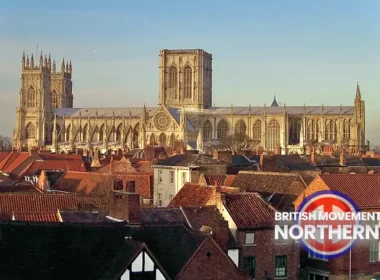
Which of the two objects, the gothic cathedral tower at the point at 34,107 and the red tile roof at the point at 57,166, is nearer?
the red tile roof at the point at 57,166

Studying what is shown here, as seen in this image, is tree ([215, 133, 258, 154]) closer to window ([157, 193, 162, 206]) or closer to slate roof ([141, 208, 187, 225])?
window ([157, 193, 162, 206])

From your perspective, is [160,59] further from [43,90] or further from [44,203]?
[44,203]

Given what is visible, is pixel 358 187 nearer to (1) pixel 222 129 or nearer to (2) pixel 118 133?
(1) pixel 222 129

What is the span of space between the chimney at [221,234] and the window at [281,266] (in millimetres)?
3566

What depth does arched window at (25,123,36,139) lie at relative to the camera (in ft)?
536

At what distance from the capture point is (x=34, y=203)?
34.7 m

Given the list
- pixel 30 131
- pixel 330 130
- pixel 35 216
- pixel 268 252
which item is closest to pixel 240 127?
pixel 330 130

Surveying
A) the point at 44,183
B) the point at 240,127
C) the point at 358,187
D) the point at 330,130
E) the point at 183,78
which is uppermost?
the point at 183,78

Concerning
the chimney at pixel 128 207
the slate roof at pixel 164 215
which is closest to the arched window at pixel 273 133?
the slate roof at pixel 164 215

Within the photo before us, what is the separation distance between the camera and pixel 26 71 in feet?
570

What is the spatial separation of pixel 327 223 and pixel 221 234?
20.7 ft

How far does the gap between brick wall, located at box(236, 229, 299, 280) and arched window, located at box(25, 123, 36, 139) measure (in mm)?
138584

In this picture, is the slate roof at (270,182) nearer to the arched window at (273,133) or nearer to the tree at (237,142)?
the tree at (237,142)

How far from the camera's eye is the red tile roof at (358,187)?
106ft
